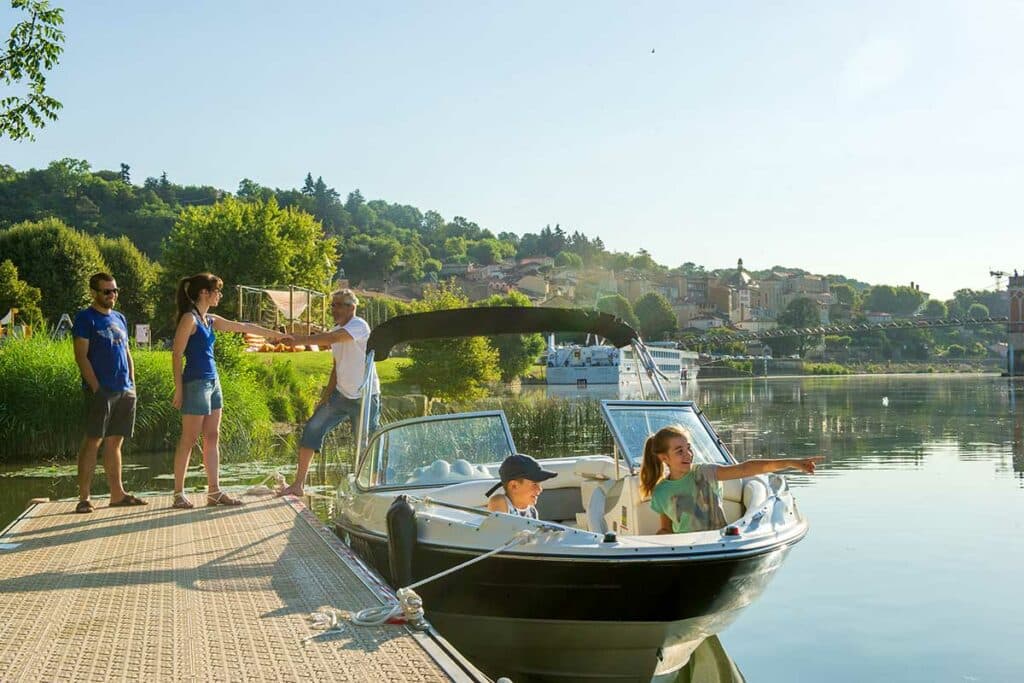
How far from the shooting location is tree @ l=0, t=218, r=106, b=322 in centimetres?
6362

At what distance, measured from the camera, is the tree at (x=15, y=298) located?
53.5 metres

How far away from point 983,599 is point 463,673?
7.34 meters

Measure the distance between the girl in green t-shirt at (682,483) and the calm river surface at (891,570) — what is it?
1842 millimetres

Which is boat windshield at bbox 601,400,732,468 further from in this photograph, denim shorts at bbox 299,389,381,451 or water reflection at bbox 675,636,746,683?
denim shorts at bbox 299,389,381,451

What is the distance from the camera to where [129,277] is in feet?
234

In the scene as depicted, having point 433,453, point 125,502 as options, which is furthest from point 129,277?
point 433,453

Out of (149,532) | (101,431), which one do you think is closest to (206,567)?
(149,532)

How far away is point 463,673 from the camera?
4.78 meters

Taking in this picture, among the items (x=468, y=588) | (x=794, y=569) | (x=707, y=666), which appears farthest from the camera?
(x=794, y=569)

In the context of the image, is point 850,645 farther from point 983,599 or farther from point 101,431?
point 101,431

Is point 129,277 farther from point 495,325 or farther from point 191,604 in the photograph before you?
point 191,604

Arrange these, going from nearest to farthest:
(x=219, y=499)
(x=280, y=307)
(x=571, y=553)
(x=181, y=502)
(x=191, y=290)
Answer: (x=571, y=553), (x=191, y=290), (x=181, y=502), (x=219, y=499), (x=280, y=307)

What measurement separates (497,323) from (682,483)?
2.77m

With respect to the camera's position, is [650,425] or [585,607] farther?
[650,425]
